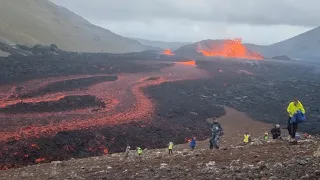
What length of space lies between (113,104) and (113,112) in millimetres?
4002

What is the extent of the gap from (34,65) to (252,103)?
40.6m

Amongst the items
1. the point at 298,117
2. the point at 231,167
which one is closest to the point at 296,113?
the point at 298,117

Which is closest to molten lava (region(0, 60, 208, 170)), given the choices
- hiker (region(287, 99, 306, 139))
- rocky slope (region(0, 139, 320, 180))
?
rocky slope (region(0, 139, 320, 180))

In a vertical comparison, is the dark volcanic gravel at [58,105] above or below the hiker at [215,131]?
below

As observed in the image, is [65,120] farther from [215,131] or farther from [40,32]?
[40,32]

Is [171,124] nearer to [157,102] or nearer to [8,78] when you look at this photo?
[157,102]

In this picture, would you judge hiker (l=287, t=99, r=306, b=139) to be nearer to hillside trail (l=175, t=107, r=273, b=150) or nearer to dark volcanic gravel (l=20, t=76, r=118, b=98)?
hillside trail (l=175, t=107, r=273, b=150)

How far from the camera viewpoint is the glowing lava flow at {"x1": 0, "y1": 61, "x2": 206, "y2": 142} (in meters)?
30.8

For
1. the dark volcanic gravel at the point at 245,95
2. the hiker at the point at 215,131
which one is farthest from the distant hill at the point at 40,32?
the hiker at the point at 215,131

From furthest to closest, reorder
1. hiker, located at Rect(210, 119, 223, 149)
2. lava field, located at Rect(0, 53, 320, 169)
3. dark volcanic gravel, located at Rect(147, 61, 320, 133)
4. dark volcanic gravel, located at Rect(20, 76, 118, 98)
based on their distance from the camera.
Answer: dark volcanic gravel, located at Rect(20, 76, 118, 98) → dark volcanic gravel, located at Rect(147, 61, 320, 133) → lava field, located at Rect(0, 53, 320, 169) → hiker, located at Rect(210, 119, 223, 149)

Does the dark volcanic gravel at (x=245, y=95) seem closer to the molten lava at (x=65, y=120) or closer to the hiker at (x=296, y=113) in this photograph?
the molten lava at (x=65, y=120)

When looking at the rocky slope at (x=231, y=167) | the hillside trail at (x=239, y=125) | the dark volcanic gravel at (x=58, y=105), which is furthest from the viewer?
the dark volcanic gravel at (x=58, y=105)

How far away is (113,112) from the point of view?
132 ft

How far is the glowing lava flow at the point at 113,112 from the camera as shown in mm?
30766
